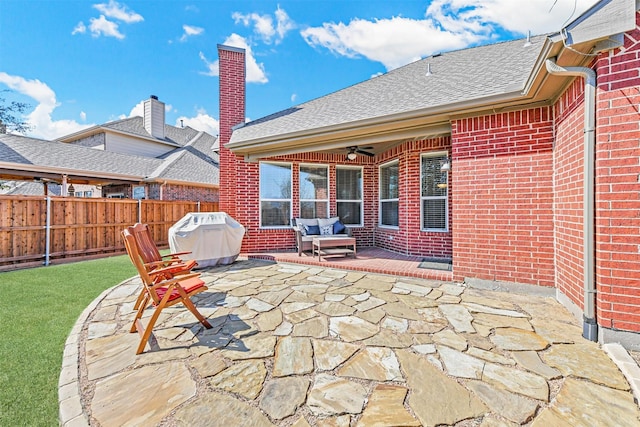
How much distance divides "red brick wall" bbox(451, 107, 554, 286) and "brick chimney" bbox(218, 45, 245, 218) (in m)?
5.80

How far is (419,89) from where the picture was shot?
591cm

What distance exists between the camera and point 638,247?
2.63 m

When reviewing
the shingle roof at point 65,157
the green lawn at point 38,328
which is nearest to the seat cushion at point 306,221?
the green lawn at point 38,328

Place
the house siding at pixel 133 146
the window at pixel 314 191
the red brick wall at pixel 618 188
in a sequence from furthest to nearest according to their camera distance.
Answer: the house siding at pixel 133 146 → the window at pixel 314 191 → the red brick wall at pixel 618 188

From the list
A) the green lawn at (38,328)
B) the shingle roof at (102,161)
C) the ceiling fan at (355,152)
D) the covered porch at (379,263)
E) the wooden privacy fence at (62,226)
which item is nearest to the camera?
the green lawn at (38,328)

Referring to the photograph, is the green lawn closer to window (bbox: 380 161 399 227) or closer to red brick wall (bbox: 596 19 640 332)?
red brick wall (bbox: 596 19 640 332)

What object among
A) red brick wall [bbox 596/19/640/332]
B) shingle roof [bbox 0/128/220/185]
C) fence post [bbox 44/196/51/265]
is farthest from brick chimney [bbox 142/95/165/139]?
red brick wall [bbox 596/19/640/332]

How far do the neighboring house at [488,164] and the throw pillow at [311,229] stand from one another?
2.77ft

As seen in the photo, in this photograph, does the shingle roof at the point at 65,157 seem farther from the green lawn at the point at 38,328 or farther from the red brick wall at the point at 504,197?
the red brick wall at the point at 504,197

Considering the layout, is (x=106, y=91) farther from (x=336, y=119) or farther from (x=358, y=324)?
(x=358, y=324)

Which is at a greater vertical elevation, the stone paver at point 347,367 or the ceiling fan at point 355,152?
the ceiling fan at point 355,152

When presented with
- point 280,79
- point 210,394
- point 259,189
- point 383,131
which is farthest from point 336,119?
point 280,79

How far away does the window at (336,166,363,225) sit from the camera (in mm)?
8883

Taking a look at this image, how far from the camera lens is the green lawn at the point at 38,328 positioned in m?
2.04
